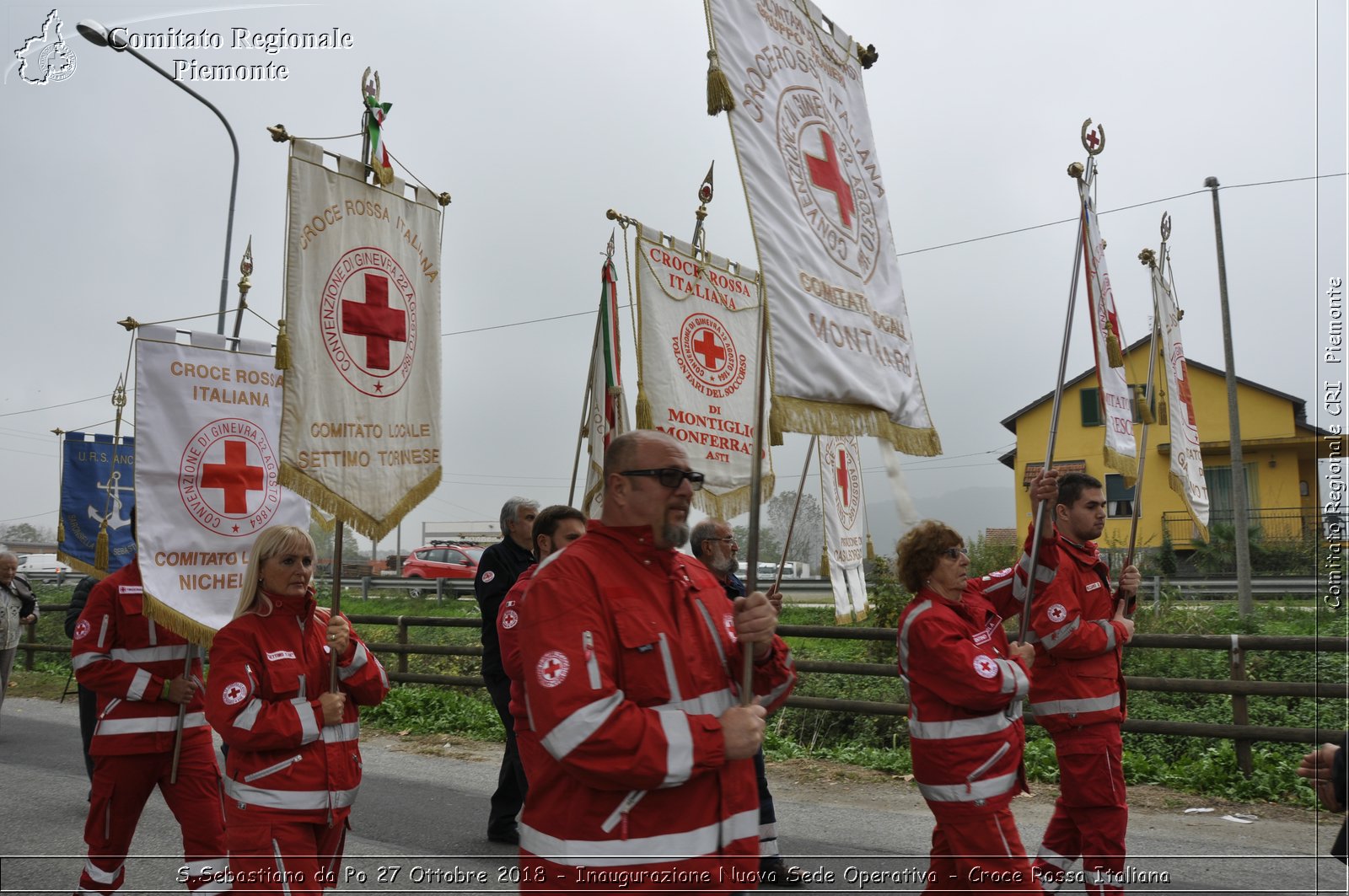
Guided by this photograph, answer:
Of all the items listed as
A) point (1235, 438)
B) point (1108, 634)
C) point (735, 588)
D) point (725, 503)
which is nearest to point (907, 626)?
point (1108, 634)

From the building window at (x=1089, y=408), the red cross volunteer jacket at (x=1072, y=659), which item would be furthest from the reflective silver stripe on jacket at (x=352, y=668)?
the building window at (x=1089, y=408)

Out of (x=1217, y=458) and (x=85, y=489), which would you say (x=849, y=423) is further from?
(x=1217, y=458)

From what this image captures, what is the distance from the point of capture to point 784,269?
3.24 meters

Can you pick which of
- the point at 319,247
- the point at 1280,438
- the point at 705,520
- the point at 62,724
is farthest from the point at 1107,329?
the point at 1280,438

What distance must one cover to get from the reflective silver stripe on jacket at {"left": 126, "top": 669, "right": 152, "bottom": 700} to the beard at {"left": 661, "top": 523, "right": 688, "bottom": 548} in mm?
3252

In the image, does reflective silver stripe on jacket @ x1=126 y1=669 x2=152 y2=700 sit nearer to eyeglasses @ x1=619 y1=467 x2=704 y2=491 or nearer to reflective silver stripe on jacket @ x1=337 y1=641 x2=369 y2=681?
reflective silver stripe on jacket @ x1=337 y1=641 x2=369 y2=681

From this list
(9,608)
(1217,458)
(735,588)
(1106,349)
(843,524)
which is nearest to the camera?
(1106,349)

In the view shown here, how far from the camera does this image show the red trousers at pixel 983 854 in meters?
3.75

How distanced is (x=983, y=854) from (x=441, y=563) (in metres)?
30.8

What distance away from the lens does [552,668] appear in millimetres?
2523

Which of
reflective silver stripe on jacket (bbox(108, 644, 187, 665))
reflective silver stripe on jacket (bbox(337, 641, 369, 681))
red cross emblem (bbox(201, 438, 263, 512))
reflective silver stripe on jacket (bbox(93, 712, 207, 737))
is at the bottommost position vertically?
reflective silver stripe on jacket (bbox(93, 712, 207, 737))

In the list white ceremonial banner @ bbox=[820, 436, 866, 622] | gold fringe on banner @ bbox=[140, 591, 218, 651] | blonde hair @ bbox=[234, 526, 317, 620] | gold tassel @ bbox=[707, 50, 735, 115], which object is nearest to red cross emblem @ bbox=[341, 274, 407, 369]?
blonde hair @ bbox=[234, 526, 317, 620]

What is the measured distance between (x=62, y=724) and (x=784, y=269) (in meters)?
11.5

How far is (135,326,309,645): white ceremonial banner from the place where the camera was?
4957 millimetres
